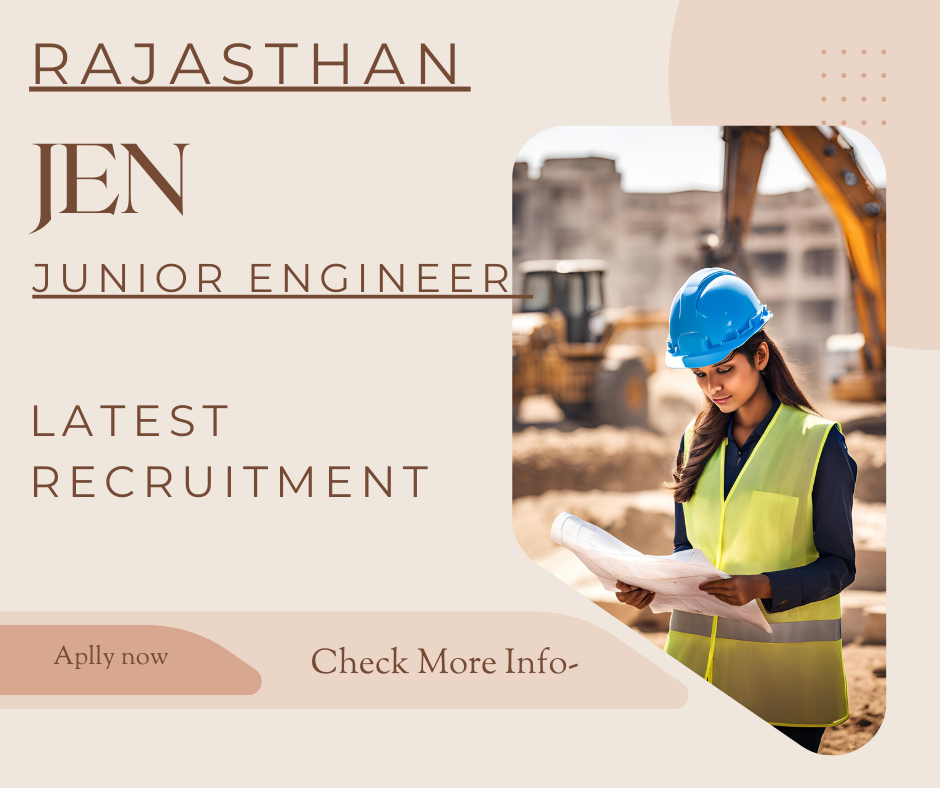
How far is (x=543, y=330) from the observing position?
11578 millimetres

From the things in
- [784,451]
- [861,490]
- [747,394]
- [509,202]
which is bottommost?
[861,490]

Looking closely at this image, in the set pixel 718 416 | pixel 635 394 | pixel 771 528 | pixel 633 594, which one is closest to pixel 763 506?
pixel 771 528

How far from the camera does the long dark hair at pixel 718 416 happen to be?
7.12ft

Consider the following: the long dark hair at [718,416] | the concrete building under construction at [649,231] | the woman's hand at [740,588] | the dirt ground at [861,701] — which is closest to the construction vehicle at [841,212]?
the dirt ground at [861,701]

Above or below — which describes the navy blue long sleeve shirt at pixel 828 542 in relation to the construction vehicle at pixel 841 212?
below

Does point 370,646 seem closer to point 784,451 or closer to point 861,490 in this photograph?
point 784,451

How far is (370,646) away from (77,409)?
3.66 ft

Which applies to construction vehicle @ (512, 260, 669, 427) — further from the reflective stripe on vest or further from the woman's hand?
the woman's hand

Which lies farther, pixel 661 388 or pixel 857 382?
pixel 661 388

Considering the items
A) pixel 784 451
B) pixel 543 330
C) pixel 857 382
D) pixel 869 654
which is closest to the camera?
pixel 784 451

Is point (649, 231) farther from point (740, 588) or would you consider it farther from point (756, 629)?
point (740, 588)

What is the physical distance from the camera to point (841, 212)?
645cm

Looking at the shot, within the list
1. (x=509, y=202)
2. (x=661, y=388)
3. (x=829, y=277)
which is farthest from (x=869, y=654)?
(x=829, y=277)

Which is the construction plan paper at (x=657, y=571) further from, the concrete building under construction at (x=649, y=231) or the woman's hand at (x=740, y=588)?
the concrete building under construction at (x=649, y=231)
